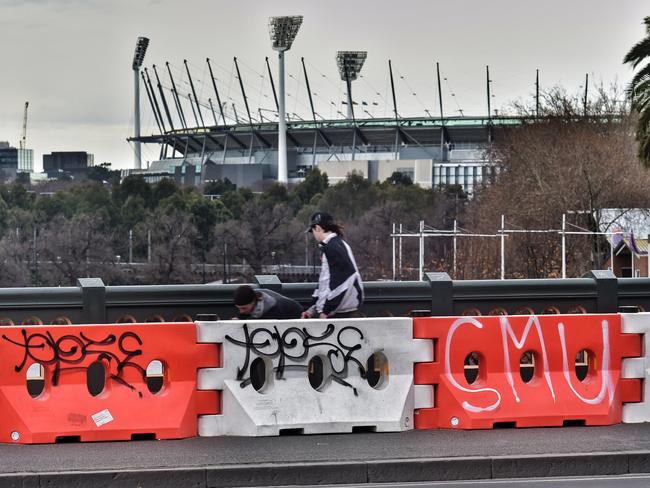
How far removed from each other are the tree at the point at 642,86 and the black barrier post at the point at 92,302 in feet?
98.9

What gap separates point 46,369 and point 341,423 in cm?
249

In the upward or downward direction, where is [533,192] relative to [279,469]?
upward

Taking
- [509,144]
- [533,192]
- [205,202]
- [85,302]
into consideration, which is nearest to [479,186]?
[509,144]

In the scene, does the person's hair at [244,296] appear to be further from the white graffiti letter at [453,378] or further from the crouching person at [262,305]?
the white graffiti letter at [453,378]

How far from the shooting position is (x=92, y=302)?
15.1 metres

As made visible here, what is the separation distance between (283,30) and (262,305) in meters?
187

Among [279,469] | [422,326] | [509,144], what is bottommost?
[279,469]

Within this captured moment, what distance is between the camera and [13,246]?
145375 mm

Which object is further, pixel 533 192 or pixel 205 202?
pixel 205 202

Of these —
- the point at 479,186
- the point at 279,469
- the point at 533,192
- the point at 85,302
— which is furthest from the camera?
the point at 479,186

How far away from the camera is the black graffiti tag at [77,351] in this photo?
39.8 feet

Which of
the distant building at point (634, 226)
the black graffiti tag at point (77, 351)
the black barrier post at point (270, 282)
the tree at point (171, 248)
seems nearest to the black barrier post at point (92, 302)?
the black barrier post at point (270, 282)

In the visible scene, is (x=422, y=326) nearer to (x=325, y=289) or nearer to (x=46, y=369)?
(x=325, y=289)

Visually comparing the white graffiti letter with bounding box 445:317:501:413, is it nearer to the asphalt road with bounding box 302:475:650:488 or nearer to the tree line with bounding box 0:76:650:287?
the asphalt road with bounding box 302:475:650:488
